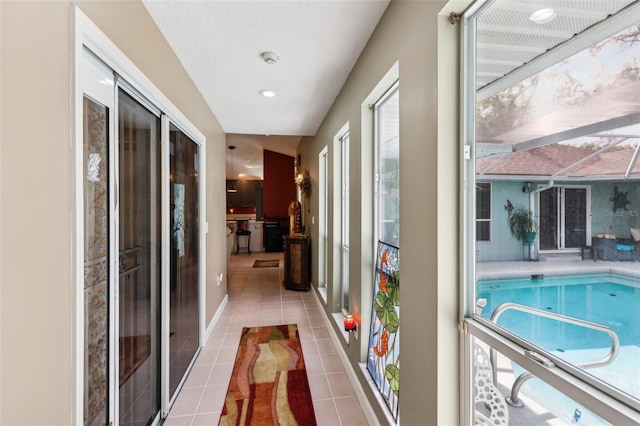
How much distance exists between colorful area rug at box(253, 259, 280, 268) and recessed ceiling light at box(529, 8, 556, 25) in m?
6.42

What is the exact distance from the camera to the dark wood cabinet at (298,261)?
4762 millimetres

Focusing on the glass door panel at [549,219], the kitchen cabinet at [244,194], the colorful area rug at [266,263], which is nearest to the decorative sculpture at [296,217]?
the colorful area rug at [266,263]

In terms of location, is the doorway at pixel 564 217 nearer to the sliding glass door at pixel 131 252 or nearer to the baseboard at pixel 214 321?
the sliding glass door at pixel 131 252

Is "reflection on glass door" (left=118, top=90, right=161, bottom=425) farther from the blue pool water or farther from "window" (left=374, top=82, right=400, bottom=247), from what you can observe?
Answer: the blue pool water

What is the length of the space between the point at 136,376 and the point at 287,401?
1.05m

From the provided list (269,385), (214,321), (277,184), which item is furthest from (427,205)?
(277,184)

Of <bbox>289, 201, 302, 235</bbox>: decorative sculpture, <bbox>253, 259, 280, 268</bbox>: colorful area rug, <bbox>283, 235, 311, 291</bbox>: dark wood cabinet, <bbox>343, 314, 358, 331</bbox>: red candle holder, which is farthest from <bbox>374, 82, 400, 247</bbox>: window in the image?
<bbox>253, 259, 280, 268</bbox>: colorful area rug

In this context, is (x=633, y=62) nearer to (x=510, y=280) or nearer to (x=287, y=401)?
(x=510, y=280)

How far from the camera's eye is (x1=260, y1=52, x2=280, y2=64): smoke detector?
6.62ft

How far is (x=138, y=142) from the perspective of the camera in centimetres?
162

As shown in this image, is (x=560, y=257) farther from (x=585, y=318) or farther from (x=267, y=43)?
(x=267, y=43)

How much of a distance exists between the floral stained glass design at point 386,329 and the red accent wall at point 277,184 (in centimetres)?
661

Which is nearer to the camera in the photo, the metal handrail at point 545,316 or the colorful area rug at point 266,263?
the metal handrail at point 545,316

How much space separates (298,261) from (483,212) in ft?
13.0
